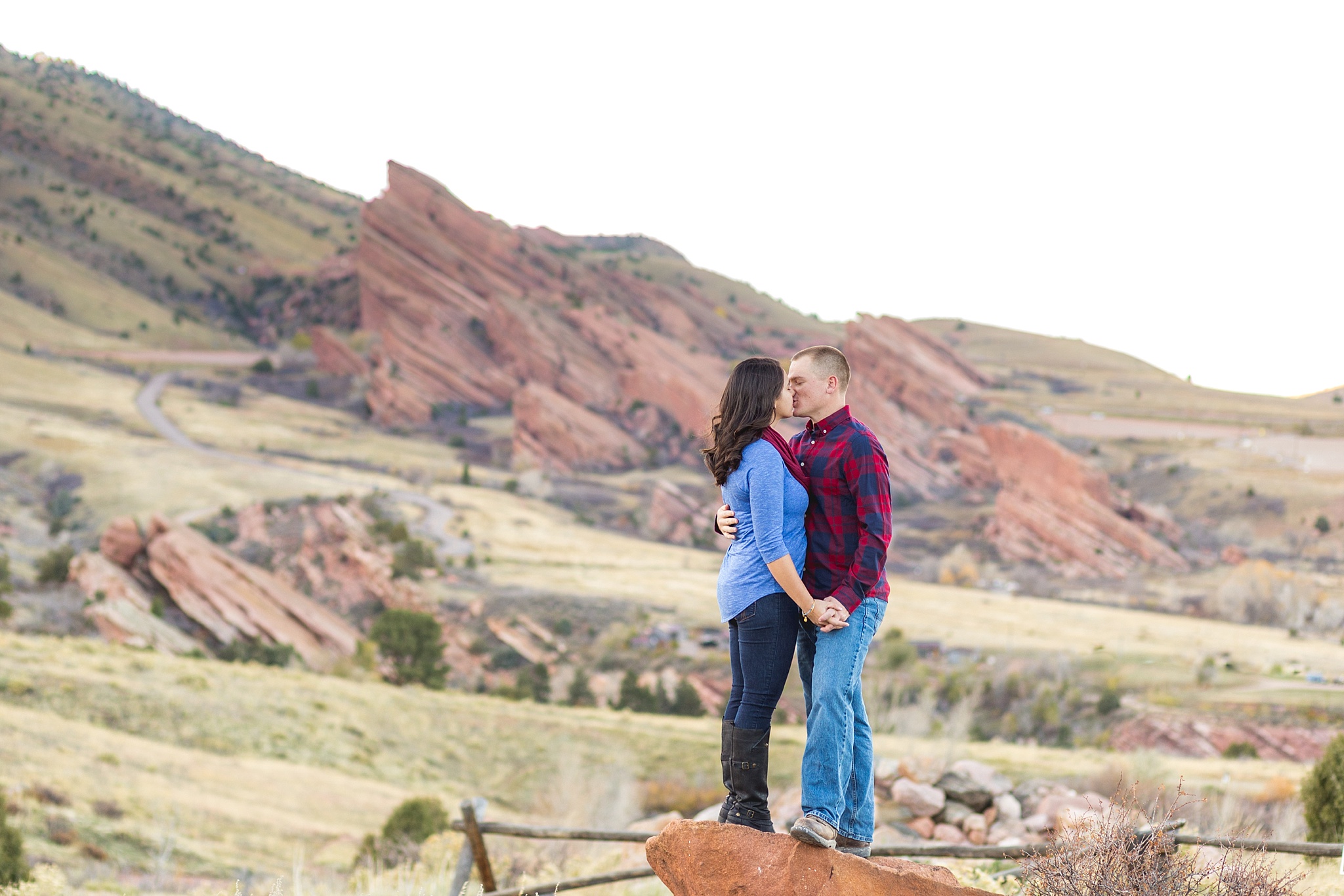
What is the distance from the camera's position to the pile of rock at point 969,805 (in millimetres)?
10586

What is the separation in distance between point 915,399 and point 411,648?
4881 cm

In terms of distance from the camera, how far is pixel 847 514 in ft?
11.9

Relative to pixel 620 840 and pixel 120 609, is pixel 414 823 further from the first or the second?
pixel 120 609

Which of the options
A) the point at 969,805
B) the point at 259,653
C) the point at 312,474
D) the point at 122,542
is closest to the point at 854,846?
the point at 969,805

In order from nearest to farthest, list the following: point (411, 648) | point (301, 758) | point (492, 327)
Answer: point (301, 758) < point (411, 648) < point (492, 327)

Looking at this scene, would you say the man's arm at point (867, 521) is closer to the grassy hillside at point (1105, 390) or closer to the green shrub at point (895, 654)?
the green shrub at point (895, 654)

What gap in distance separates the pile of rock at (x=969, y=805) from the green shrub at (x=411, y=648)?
17022mm

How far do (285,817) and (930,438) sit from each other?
54.5 meters

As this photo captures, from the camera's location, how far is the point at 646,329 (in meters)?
74.8

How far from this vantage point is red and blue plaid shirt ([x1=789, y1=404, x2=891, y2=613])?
3498mm

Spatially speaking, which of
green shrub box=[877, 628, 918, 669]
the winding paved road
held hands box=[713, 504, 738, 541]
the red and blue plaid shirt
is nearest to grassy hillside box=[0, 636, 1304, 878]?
green shrub box=[877, 628, 918, 669]

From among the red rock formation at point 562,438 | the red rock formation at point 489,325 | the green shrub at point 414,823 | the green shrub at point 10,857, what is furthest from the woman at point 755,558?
the red rock formation at point 489,325

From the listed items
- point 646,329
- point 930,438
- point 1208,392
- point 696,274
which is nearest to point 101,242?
point 646,329

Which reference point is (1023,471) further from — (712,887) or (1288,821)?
(712,887)
